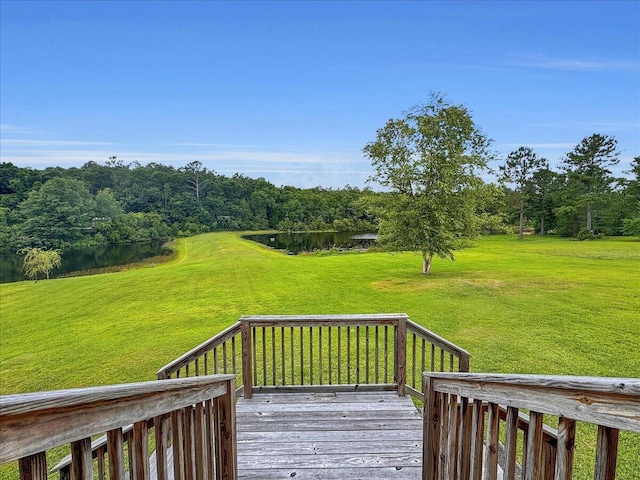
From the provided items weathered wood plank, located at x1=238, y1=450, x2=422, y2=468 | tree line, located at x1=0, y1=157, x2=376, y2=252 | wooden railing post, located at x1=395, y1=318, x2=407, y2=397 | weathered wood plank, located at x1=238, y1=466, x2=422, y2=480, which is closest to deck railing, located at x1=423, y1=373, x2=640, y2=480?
weathered wood plank, located at x1=238, y1=466, x2=422, y2=480

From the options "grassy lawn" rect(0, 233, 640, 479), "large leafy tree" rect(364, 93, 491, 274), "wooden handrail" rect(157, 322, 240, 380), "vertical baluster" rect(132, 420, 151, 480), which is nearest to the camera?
"vertical baluster" rect(132, 420, 151, 480)

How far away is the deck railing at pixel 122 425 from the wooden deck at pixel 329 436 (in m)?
1.19

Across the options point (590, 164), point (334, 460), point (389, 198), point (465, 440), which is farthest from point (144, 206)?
point (465, 440)

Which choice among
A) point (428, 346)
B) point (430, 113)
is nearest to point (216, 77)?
point (430, 113)

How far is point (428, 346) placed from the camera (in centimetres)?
759

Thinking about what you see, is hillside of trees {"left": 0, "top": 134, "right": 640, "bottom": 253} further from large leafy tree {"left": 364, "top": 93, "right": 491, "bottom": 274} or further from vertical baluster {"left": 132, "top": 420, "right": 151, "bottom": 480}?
vertical baluster {"left": 132, "top": 420, "right": 151, "bottom": 480}

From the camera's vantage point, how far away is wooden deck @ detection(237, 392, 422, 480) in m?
2.90

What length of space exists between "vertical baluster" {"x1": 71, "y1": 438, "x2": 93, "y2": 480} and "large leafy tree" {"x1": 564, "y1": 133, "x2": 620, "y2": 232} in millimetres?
34614

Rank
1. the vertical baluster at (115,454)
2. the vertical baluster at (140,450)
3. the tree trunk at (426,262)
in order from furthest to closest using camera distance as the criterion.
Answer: the tree trunk at (426,262) < the vertical baluster at (140,450) < the vertical baluster at (115,454)

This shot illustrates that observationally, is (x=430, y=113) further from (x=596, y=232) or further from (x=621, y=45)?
(x=596, y=232)

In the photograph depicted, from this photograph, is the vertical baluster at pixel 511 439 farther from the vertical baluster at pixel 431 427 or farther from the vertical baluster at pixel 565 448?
the vertical baluster at pixel 431 427

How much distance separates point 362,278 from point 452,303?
496 centimetres

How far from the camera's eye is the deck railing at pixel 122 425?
0.73 meters

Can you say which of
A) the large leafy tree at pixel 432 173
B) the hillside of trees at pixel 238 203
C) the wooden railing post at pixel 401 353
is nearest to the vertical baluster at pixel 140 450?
the wooden railing post at pixel 401 353
